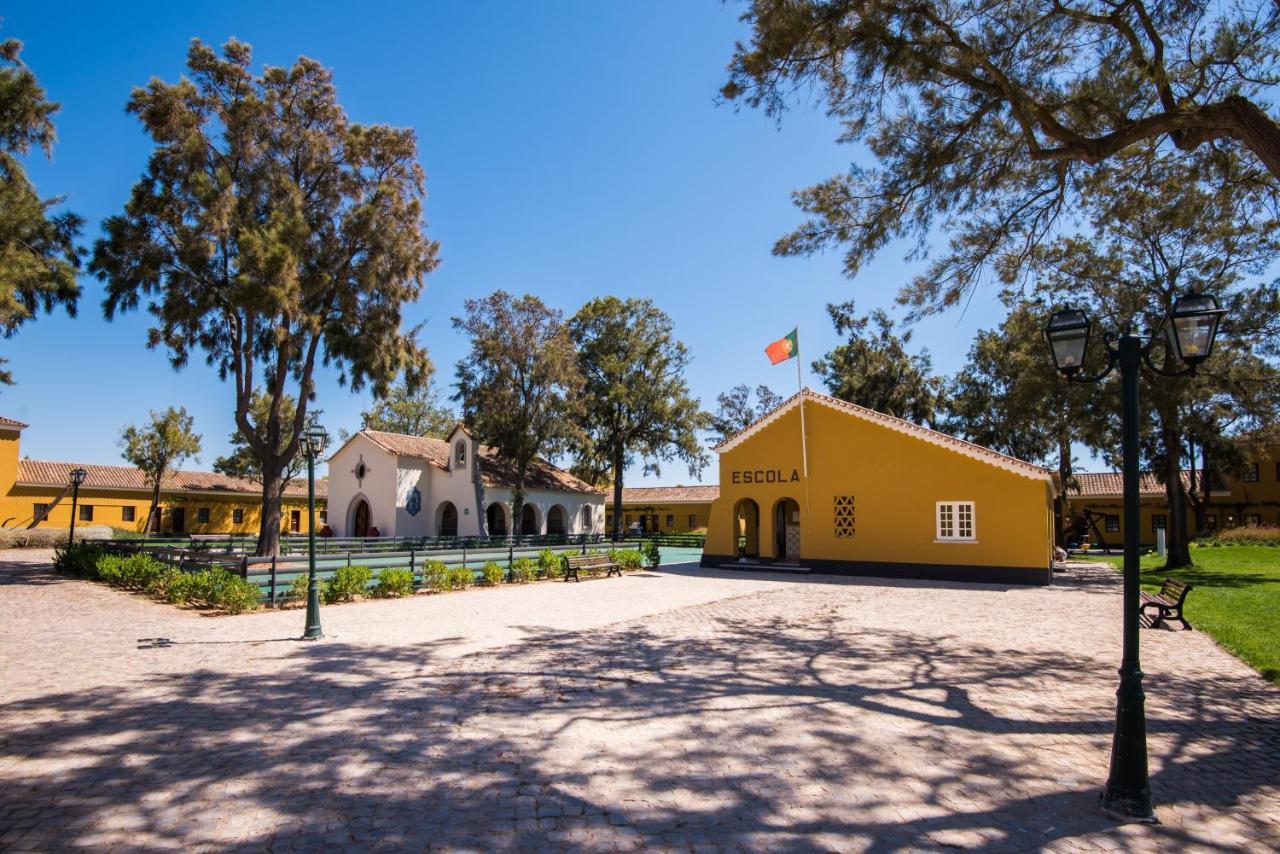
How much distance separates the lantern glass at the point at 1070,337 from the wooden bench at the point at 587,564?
16.3 metres

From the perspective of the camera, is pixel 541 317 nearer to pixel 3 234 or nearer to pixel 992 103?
pixel 3 234

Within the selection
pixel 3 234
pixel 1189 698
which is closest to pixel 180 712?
pixel 1189 698

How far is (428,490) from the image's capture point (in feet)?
125

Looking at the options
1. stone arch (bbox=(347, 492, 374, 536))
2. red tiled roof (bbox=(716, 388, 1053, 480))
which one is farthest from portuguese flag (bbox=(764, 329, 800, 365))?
stone arch (bbox=(347, 492, 374, 536))

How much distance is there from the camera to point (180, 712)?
6379 mm

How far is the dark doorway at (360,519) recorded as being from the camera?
1495 inches

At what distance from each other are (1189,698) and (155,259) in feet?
79.9

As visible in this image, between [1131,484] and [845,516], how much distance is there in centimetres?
1806

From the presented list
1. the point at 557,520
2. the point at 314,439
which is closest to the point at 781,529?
the point at 314,439

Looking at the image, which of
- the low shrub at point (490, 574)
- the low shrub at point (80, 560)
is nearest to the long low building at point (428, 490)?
the low shrub at point (490, 574)

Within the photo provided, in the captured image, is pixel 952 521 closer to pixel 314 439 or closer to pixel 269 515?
pixel 314 439

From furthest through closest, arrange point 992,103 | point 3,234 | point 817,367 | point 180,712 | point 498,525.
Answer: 1. point 817,367
2. point 498,525
3. point 3,234
4. point 992,103
5. point 180,712

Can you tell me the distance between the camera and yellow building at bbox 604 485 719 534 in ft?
189

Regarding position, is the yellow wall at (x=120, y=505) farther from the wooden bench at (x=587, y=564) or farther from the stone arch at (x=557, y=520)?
the wooden bench at (x=587, y=564)
